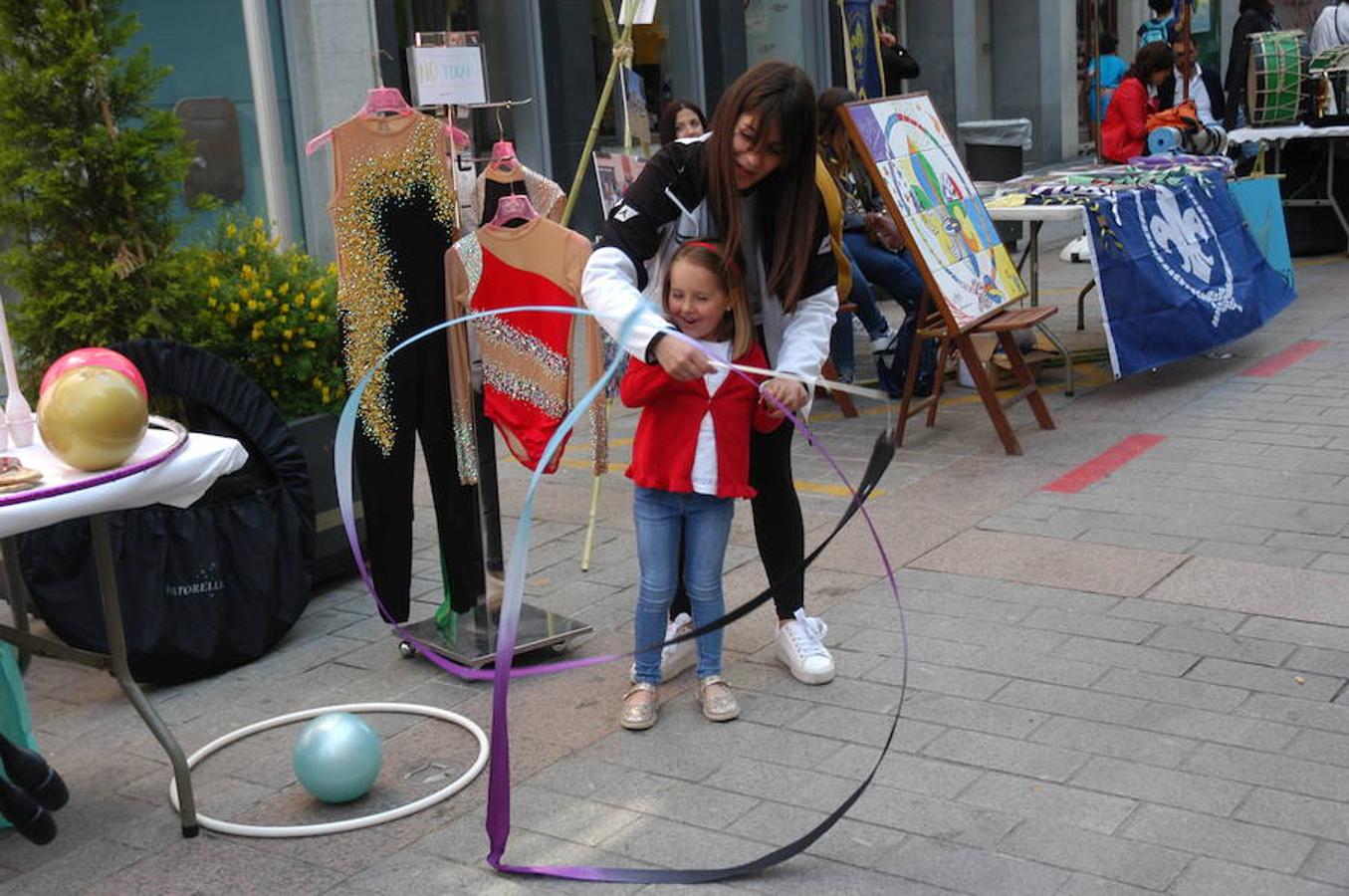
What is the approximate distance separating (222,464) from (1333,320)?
7522 mm

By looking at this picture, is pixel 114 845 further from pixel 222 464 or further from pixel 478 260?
pixel 478 260

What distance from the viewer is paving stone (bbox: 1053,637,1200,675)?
4258 mm

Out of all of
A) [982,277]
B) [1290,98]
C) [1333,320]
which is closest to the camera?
[982,277]

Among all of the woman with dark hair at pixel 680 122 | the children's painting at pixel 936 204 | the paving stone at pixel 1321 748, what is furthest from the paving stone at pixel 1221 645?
the woman with dark hair at pixel 680 122

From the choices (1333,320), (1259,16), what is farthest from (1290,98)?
(1333,320)

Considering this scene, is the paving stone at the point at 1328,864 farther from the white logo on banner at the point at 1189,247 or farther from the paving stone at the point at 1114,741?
the white logo on banner at the point at 1189,247

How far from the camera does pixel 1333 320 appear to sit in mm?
9133

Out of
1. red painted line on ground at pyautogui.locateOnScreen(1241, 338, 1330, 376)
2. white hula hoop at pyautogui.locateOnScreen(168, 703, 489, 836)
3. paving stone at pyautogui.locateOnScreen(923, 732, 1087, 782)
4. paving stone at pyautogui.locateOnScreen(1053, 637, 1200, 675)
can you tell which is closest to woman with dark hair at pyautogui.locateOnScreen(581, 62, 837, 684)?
paving stone at pyautogui.locateOnScreen(923, 732, 1087, 782)

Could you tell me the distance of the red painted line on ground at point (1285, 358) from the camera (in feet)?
26.0

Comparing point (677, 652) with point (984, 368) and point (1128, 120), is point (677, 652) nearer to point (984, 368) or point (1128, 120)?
point (984, 368)

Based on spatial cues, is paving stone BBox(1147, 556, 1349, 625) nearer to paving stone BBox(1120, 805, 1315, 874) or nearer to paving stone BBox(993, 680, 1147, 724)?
paving stone BBox(993, 680, 1147, 724)

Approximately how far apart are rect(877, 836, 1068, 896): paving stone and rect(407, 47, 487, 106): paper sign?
2530 mm

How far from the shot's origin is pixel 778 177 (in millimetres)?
3895

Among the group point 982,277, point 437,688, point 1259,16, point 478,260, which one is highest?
point 1259,16
